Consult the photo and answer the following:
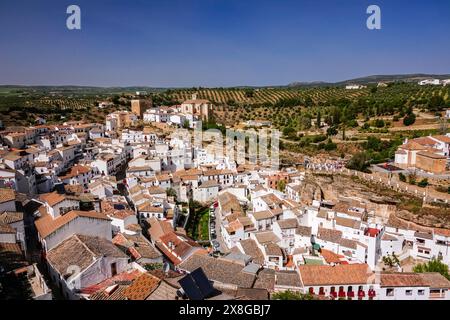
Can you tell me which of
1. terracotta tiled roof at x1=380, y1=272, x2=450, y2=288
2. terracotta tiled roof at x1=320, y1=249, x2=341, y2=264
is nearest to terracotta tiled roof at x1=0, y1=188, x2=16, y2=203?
terracotta tiled roof at x1=320, y1=249, x2=341, y2=264

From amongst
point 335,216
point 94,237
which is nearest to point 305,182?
point 335,216

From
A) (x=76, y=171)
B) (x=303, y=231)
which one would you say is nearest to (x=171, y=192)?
(x=76, y=171)

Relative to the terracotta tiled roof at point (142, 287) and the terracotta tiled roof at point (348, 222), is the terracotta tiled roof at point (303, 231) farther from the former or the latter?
the terracotta tiled roof at point (142, 287)

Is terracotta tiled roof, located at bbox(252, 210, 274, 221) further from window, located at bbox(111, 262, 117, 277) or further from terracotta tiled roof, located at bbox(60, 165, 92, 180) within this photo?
terracotta tiled roof, located at bbox(60, 165, 92, 180)

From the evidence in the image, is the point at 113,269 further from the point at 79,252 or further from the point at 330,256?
the point at 330,256

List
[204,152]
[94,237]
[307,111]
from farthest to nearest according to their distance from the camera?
1. [307,111]
2. [204,152]
3. [94,237]
